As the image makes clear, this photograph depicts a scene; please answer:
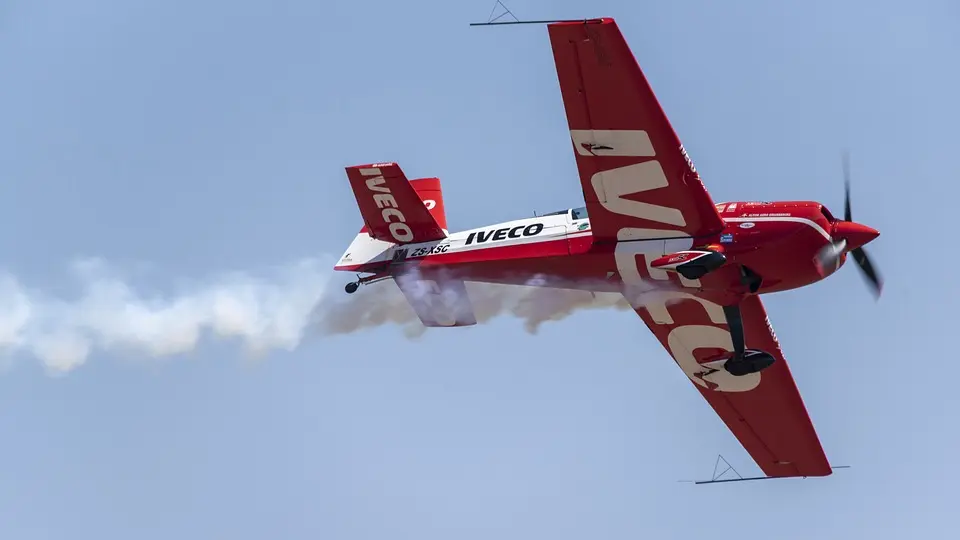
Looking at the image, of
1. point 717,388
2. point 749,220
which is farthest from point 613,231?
point 717,388

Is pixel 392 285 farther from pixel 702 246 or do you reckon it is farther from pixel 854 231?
pixel 854 231

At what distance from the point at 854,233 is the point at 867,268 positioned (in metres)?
1.22

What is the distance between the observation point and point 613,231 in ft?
65.0

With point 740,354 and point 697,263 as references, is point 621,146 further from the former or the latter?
point 740,354

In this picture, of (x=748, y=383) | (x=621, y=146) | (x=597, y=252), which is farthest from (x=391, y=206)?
(x=748, y=383)

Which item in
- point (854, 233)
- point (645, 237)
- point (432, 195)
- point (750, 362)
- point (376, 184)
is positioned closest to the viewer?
point (854, 233)

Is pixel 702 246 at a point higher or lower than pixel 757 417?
higher

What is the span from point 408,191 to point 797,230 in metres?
6.07

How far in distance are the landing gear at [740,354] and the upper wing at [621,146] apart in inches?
68.4

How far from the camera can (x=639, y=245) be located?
65.0ft

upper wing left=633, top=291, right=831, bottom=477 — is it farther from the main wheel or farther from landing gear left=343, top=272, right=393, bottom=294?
landing gear left=343, top=272, right=393, bottom=294

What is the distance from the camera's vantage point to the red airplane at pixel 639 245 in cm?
1825

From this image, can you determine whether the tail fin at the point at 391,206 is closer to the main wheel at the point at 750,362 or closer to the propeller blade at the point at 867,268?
the main wheel at the point at 750,362

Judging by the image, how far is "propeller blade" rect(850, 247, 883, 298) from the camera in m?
20.1
